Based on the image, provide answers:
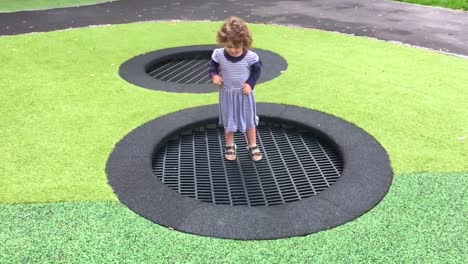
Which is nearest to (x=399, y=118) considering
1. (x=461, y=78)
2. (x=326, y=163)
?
(x=326, y=163)

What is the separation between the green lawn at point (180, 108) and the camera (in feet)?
10.5

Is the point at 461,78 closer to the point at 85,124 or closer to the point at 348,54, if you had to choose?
the point at 348,54

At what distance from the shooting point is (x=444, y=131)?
5.00 m

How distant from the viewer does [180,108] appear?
5570mm

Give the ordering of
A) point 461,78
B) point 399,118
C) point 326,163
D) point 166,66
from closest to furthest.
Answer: point 326,163
point 399,118
point 461,78
point 166,66

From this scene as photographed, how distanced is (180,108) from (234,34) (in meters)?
1.89

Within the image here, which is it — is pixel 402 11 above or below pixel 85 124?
below

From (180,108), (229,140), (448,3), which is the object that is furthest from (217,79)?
(448,3)

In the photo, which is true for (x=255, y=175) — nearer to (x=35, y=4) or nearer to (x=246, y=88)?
(x=246, y=88)

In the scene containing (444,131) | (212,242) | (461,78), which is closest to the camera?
(212,242)

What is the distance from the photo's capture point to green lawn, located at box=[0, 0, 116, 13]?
1233 centimetres

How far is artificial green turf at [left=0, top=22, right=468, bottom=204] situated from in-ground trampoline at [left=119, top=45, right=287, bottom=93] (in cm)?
20

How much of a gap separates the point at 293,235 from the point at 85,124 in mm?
2855

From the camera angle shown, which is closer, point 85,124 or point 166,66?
point 85,124
